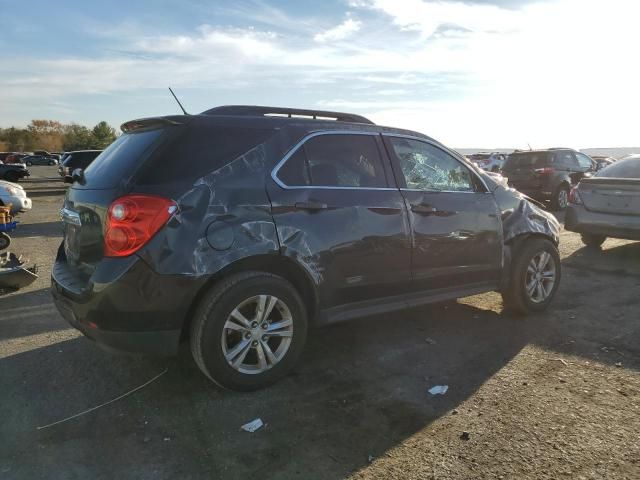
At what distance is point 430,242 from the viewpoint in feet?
14.0

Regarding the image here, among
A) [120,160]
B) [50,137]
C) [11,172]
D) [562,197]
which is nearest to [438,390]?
[120,160]

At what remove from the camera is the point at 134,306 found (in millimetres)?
3090

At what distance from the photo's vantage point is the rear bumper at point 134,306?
10.1 feet

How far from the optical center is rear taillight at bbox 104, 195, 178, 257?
307cm

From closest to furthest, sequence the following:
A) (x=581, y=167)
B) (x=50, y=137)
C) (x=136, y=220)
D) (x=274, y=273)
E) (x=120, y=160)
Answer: (x=136, y=220) → (x=120, y=160) → (x=274, y=273) → (x=581, y=167) → (x=50, y=137)

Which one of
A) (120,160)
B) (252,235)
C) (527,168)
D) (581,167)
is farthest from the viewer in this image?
(581,167)

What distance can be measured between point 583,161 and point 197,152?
1486cm

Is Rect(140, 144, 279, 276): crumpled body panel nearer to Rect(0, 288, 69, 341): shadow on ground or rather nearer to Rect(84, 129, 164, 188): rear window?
Rect(84, 129, 164, 188): rear window

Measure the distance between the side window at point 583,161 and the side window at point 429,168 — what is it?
12.2 meters

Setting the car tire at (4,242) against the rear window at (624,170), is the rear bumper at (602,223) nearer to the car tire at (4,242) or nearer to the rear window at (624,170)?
the rear window at (624,170)

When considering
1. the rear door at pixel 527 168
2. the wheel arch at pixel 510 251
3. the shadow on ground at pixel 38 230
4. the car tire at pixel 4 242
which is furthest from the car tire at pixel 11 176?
the wheel arch at pixel 510 251

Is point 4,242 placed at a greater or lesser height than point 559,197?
lesser

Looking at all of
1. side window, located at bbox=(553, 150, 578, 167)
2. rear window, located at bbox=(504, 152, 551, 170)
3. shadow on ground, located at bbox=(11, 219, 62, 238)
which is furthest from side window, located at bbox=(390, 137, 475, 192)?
side window, located at bbox=(553, 150, 578, 167)

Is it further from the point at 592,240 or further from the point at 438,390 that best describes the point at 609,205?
the point at 438,390
